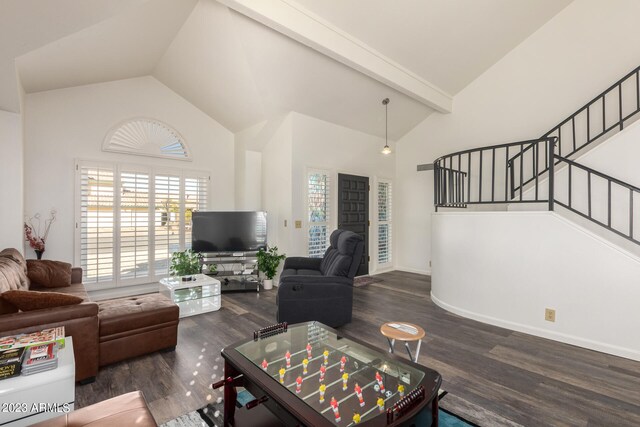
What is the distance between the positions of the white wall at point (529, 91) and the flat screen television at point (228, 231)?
3.43 meters

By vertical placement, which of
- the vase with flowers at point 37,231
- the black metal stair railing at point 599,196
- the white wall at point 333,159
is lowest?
the vase with flowers at point 37,231

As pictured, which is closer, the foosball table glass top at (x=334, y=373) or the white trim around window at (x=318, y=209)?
the foosball table glass top at (x=334, y=373)

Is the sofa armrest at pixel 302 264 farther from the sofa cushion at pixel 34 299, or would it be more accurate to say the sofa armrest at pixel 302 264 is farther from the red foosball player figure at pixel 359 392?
the red foosball player figure at pixel 359 392

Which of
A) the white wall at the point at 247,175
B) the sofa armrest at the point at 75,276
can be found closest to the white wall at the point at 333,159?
the white wall at the point at 247,175

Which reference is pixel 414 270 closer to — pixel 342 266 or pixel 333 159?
pixel 333 159

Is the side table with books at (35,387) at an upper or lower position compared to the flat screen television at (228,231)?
lower

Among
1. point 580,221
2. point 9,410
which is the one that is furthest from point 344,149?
point 9,410

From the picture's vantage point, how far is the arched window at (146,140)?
4824 mm

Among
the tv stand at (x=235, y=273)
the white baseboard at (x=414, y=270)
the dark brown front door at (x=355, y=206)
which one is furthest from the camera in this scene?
the white baseboard at (x=414, y=270)

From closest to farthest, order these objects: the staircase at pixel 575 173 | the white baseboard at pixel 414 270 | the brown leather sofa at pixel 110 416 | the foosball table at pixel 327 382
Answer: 1. the brown leather sofa at pixel 110 416
2. the foosball table at pixel 327 382
3. the staircase at pixel 575 173
4. the white baseboard at pixel 414 270

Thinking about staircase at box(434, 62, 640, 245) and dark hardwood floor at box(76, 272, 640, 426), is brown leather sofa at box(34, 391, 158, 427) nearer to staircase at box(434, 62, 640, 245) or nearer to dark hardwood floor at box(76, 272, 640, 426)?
dark hardwood floor at box(76, 272, 640, 426)

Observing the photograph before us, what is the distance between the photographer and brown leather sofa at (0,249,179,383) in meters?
2.16

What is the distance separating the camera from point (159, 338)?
2.85 meters

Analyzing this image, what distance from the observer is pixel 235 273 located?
17.8ft
